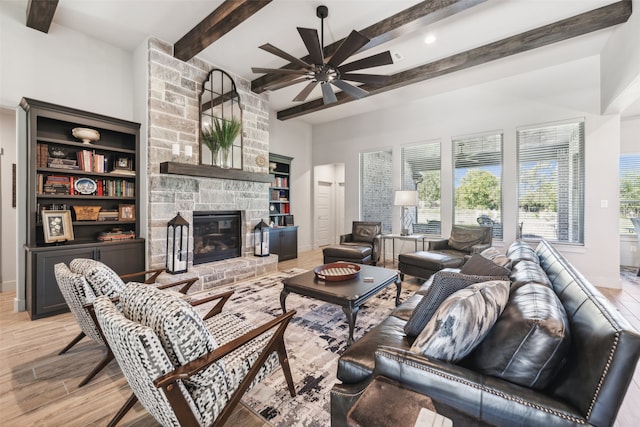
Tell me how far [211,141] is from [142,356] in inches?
149

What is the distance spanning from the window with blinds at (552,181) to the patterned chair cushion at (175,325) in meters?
5.10

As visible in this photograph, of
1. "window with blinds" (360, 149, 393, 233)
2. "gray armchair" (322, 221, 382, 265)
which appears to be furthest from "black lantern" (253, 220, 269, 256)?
"window with blinds" (360, 149, 393, 233)

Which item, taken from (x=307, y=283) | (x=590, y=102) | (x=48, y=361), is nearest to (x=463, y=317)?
(x=307, y=283)

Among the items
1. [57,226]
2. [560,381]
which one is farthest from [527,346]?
[57,226]

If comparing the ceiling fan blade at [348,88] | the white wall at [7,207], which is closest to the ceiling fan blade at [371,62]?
the ceiling fan blade at [348,88]

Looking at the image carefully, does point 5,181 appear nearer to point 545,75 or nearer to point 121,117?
point 121,117

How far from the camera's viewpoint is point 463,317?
115 centimetres

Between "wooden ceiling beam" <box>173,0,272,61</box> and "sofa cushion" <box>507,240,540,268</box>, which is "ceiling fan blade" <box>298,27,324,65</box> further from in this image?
"sofa cushion" <box>507,240,540,268</box>

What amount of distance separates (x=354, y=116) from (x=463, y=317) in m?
5.99

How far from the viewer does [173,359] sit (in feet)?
3.81

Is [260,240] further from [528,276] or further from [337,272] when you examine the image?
[528,276]

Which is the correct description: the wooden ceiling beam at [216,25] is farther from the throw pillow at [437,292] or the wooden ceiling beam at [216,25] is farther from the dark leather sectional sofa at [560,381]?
the dark leather sectional sofa at [560,381]

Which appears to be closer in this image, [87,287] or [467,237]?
[87,287]

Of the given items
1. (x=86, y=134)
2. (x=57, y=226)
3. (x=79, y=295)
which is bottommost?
(x=79, y=295)
